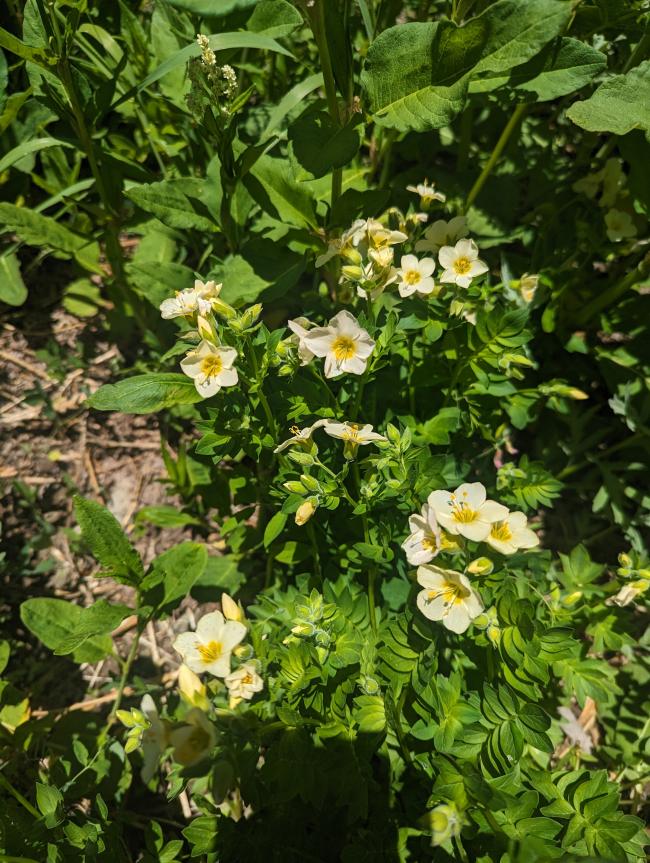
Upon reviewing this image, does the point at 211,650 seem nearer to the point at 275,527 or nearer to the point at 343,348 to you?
the point at 275,527

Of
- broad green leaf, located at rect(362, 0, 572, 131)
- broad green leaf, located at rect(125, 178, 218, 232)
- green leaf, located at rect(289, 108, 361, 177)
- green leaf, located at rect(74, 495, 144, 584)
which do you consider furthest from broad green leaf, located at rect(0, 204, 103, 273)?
broad green leaf, located at rect(362, 0, 572, 131)

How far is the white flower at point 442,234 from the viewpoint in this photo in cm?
206

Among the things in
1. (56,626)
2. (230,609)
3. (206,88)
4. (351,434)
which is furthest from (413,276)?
(56,626)

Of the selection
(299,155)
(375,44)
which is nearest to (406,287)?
(299,155)

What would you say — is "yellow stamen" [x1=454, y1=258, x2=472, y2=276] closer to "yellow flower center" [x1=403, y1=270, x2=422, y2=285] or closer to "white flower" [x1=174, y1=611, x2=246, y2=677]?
"yellow flower center" [x1=403, y1=270, x2=422, y2=285]

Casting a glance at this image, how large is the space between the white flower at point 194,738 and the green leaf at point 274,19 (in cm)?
215

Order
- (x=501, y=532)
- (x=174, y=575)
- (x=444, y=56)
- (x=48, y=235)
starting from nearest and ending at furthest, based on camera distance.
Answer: (x=501, y=532)
(x=444, y=56)
(x=174, y=575)
(x=48, y=235)

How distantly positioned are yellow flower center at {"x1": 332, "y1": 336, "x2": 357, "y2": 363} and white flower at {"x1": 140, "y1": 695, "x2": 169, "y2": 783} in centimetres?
100

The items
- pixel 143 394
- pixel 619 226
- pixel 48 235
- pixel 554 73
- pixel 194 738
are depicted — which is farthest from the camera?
pixel 48 235

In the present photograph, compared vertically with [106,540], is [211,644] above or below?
above

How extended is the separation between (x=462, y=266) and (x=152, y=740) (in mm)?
1581

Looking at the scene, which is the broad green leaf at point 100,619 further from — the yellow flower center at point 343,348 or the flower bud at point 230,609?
the yellow flower center at point 343,348

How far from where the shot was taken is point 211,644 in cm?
158

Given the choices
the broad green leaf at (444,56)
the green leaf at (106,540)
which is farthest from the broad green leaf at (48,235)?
the broad green leaf at (444,56)
